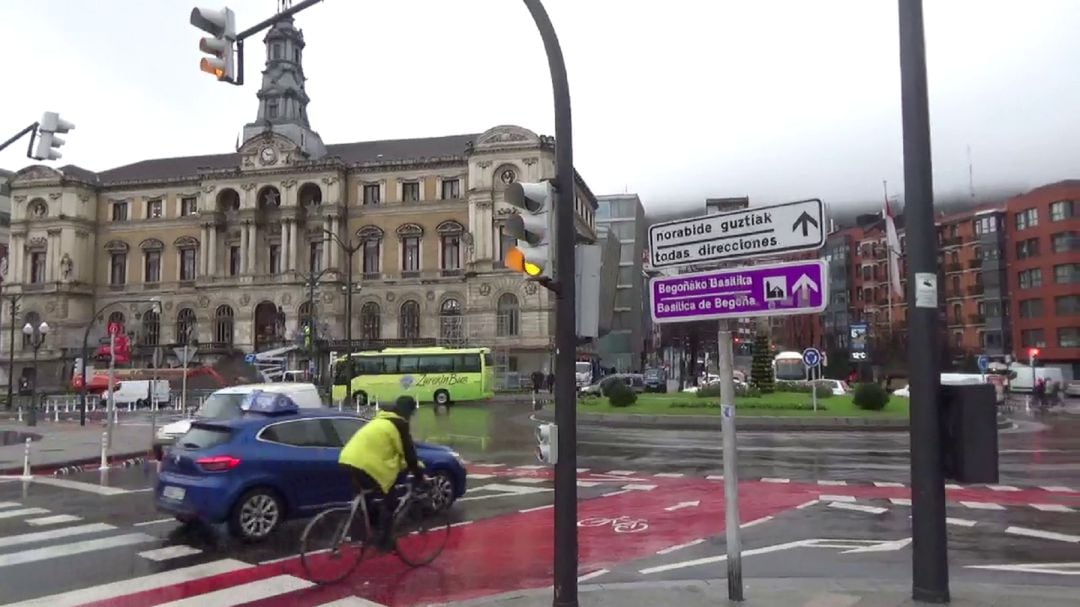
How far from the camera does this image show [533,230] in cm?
603

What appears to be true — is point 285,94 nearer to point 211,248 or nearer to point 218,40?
point 211,248

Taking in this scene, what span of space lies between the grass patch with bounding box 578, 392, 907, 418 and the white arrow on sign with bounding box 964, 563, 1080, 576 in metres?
20.0

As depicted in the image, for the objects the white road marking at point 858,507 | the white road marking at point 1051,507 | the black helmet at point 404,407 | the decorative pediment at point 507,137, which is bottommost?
the white road marking at point 1051,507

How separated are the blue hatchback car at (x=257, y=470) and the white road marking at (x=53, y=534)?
4.05 feet

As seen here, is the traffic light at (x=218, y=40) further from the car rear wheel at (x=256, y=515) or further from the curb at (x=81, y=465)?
the curb at (x=81, y=465)

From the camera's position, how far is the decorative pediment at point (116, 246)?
82.8 meters

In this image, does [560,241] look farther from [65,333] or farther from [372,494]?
[65,333]

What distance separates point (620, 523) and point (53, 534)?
23.3ft

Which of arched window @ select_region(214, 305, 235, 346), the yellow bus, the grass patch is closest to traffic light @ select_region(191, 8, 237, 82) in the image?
the grass patch

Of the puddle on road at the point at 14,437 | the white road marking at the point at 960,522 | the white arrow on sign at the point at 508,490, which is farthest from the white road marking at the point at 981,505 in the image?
the puddle on road at the point at 14,437

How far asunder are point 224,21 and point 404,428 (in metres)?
5.06

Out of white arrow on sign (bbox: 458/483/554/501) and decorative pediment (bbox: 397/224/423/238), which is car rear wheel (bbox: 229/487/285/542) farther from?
decorative pediment (bbox: 397/224/423/238)

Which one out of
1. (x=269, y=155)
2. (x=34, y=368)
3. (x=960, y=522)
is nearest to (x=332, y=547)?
(x=960, y=522)

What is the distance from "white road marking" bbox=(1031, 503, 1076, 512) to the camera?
11.2 m
